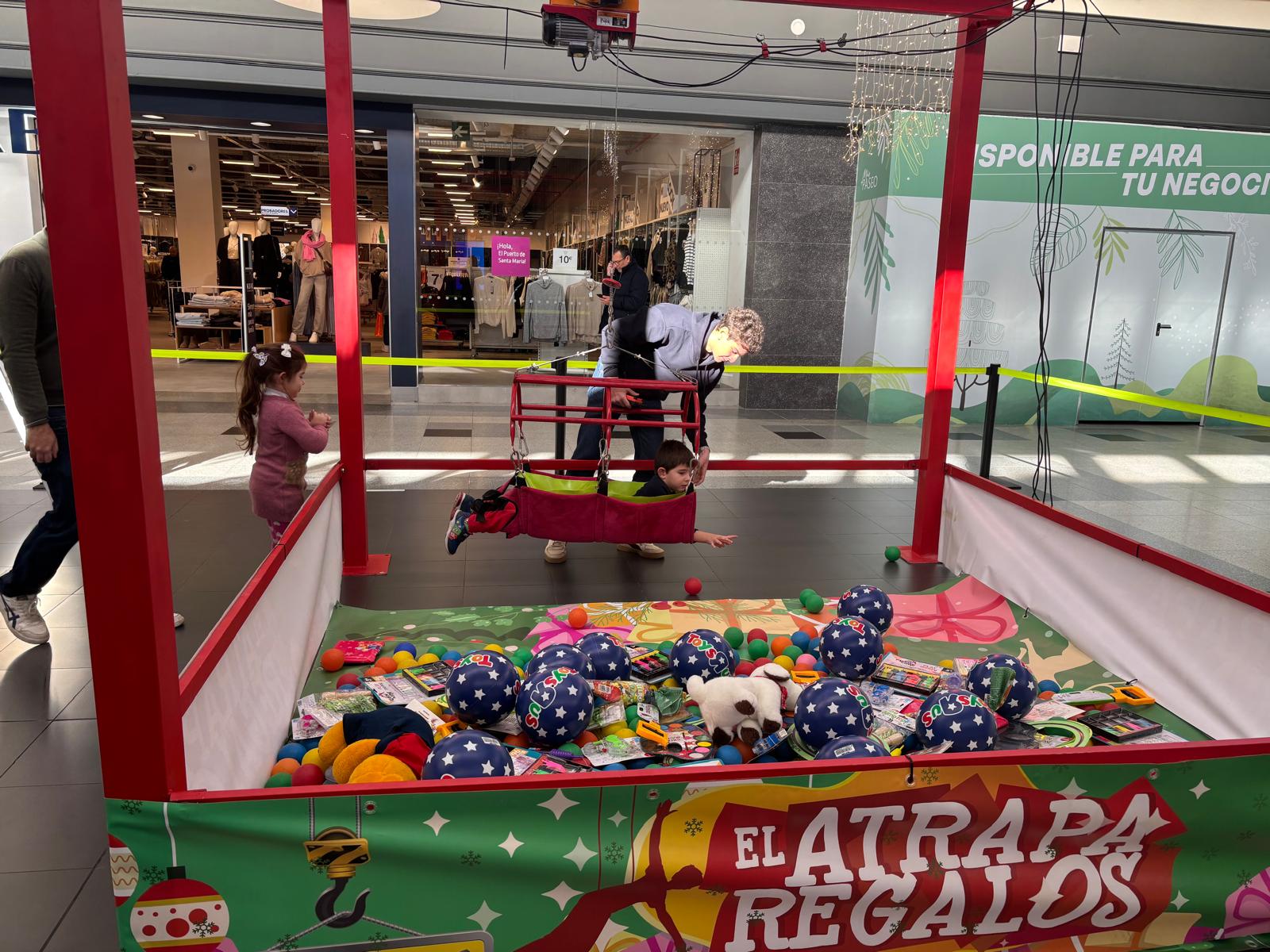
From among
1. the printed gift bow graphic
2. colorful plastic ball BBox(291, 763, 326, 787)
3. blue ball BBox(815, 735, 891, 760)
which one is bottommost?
the printed gift bow graphic

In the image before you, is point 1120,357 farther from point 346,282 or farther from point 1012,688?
point 346,282

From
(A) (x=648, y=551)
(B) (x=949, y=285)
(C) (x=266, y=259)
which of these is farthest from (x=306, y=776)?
(C) (x=266, y=259)

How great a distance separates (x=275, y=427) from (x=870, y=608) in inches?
111

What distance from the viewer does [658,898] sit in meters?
2.04

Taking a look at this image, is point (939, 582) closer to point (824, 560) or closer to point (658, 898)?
point (824, 560)

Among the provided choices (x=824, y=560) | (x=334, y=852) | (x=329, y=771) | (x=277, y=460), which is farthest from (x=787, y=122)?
(x=334, y=852)

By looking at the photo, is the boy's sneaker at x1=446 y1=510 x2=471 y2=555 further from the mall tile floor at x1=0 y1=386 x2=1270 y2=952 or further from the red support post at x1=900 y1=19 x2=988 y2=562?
the red support post at x1=900 y1=19 x2=988 y2=562

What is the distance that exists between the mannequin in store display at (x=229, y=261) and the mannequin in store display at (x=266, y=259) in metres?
0.21

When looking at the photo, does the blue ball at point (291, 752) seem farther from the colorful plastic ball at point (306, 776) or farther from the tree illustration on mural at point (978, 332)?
the tree illustration on mural at point (978, 332)

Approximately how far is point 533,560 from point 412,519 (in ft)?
3.66

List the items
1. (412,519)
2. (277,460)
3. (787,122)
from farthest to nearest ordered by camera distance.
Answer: (787,122) → (412,519) → (277,460)

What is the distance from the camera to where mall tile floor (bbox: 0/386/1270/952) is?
271 cm

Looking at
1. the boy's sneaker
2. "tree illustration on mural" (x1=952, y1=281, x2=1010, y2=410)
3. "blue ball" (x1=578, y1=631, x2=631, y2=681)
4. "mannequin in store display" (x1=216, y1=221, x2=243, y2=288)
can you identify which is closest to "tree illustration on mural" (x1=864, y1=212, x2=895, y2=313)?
"tree illustration on mural" (x1=952, y1=281, x2=1010, y2=410)

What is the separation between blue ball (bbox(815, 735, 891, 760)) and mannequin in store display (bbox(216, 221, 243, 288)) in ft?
39.3
